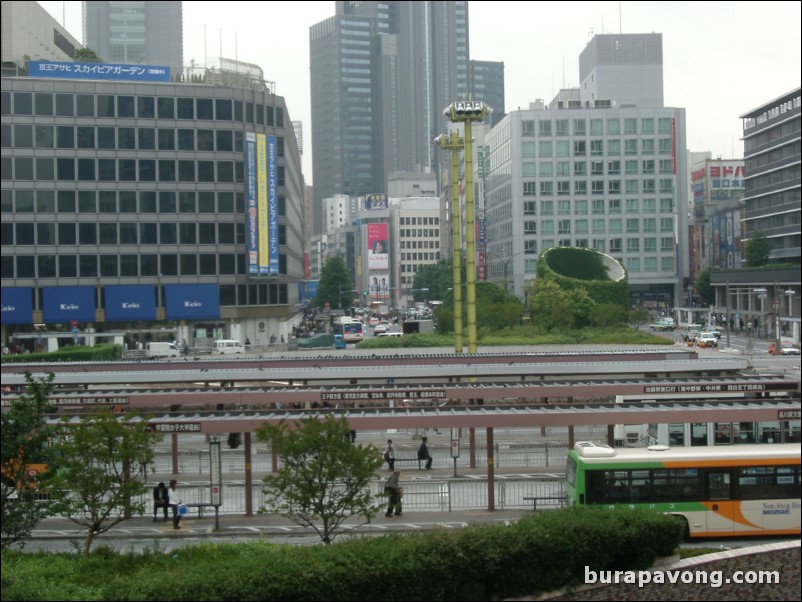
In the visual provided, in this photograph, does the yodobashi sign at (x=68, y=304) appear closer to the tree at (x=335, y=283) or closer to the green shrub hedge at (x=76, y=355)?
the green shrub hedge at (x=76, y=355)

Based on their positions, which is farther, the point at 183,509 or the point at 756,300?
the point at 756,300

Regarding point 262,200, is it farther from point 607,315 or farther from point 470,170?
point 470,170

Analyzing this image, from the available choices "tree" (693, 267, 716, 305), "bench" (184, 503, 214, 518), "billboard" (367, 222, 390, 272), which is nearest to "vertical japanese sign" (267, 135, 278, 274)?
"bench" (184, 503, 214, 518)

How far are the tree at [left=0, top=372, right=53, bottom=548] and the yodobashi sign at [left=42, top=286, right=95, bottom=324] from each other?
5282 centimetres

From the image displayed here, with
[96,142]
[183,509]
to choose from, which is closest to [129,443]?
[183,509]

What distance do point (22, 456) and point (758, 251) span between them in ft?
295

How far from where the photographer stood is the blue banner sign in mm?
67188

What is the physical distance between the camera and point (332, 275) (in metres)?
140

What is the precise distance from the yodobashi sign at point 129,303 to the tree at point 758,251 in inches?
2342

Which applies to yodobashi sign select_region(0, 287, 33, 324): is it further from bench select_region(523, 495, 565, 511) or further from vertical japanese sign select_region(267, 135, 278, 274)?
bench select_region(523, 495, 565, 511)

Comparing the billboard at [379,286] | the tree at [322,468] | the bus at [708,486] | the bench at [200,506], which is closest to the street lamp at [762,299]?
the bus at [708,486]

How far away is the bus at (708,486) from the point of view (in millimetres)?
19891

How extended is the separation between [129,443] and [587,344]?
156 ft

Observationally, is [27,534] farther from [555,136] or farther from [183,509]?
[555,136]
